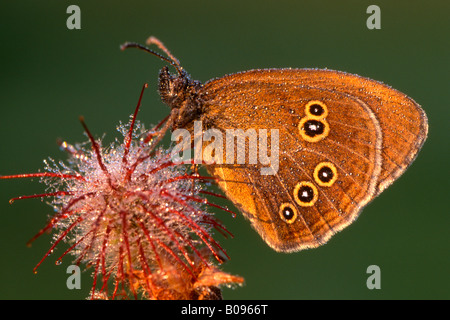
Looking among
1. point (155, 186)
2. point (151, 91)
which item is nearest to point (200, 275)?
point (155, 186)

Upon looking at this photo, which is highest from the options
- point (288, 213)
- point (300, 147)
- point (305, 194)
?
point (300, 147)

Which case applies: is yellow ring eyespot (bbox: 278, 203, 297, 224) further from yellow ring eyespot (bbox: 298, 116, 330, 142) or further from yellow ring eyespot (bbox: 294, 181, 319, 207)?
yellow ring eyespot (bbox: 298, 116, 330, 142)

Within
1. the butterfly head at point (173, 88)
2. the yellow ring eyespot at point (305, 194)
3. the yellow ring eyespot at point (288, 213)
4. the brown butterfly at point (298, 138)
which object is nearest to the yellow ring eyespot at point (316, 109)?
the brown butterfly at point (298, 138)

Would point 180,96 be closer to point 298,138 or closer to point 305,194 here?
point 298,138

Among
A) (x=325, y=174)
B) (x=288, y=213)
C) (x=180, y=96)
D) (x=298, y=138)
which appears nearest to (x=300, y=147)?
(x=298, y=138)

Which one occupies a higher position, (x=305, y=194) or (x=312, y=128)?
(x=312, y=128)

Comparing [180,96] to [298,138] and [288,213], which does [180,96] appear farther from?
[288,213]

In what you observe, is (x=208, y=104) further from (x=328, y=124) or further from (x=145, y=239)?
(x=145, y=239)

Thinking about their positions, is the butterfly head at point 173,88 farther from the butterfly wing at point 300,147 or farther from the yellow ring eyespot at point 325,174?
the yellow ring eyespot at point 325,174
